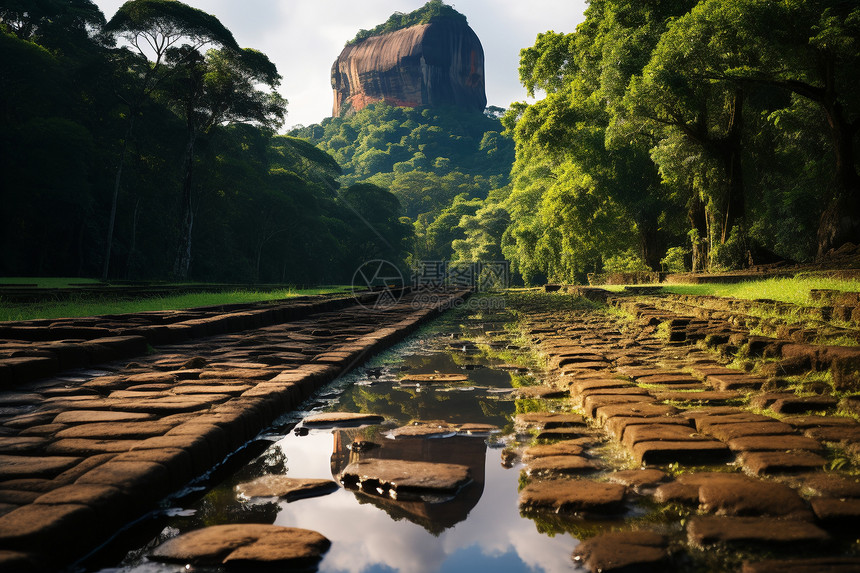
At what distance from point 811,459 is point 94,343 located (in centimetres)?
467

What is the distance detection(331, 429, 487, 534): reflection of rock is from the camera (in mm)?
A: 1921

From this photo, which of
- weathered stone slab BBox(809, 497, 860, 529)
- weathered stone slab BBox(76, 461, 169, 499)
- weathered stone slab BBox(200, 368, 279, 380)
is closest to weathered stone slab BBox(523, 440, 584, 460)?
weathered stone slab BBox(809, 497, 860, 529)

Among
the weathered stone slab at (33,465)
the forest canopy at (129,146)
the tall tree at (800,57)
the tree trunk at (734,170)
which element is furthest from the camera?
the forest canopy at (129,146)

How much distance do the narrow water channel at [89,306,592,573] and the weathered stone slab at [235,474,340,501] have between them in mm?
38

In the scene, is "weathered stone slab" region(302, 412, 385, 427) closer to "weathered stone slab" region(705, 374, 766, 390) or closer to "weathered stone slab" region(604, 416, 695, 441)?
"weathered stone slab" region(604, 416, 695, 441)

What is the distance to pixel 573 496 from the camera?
6.29 feet

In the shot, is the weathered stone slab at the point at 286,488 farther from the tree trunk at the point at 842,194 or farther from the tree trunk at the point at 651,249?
the tree trunk at the point at 651,249

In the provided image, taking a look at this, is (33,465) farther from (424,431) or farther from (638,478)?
(638,478)

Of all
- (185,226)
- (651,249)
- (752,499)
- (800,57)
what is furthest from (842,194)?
(185,226)

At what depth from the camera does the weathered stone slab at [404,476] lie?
211 centimetres

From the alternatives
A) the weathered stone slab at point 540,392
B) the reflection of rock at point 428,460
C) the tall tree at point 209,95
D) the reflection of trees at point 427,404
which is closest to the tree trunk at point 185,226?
the tall tree at point 209,95

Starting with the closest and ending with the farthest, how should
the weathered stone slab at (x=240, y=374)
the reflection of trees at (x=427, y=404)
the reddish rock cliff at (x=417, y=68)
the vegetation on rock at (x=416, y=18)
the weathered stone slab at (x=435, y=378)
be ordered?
the reflection of trees at (x=427, y=404), the weathered stone slab at (x=240, y=374), the weathered stone slab at (x=435, y=378), the reddish rock cliff at (x=417, y=68), the vegetation on rock at (x=416, y=18)

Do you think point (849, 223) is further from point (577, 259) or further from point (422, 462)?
point (577, 259)

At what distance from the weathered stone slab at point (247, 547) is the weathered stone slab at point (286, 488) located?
1.09 feet
